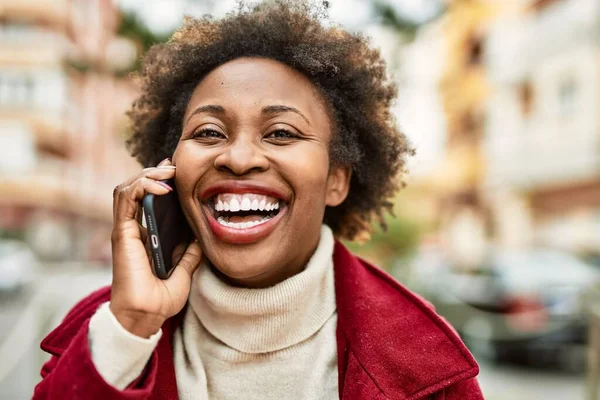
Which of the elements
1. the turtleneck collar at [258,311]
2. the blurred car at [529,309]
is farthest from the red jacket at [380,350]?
the blurred car at [529,309]

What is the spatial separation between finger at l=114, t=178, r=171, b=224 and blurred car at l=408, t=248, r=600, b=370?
7113 mm

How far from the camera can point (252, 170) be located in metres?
2.03

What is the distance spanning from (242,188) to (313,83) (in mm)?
466

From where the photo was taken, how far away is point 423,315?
2.22 m

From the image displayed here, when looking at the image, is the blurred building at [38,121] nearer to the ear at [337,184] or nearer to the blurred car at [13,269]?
the blurred car at [13,269]

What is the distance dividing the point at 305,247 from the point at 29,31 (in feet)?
106

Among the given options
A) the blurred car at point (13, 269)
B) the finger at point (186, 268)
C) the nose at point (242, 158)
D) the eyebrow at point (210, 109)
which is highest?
the eyebrow at point (210, 109)

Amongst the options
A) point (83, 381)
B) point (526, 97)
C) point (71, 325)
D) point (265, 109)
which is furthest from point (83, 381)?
point (526, 97)

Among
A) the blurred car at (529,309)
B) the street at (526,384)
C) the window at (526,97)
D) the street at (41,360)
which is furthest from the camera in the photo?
the window at (526,97)

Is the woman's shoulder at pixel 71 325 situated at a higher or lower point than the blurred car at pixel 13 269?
higher

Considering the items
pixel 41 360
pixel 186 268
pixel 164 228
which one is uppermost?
pixel 164 228

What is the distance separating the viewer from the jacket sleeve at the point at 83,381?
5.58ft

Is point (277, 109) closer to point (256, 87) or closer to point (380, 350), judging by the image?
point (256, 87)

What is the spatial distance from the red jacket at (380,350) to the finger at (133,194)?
389mm
